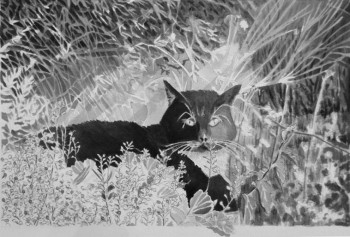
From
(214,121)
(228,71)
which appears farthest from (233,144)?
(228,71)

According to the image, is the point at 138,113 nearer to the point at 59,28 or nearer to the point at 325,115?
the point at 59,28

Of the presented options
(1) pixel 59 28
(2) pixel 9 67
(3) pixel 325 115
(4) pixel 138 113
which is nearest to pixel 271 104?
(3) pixel 325 115

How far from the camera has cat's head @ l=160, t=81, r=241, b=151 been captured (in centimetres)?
133

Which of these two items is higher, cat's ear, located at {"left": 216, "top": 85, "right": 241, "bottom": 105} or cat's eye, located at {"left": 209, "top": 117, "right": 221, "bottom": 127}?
cat's ear, located at {"left": 216, "top": 85, "right": 241, "bottom": 105}

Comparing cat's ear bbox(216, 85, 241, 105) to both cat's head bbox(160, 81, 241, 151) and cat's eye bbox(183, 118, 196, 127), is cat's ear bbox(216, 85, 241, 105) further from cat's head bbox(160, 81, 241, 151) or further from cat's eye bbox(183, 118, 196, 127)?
cat's eye bbox(183, 118, 196, 127)

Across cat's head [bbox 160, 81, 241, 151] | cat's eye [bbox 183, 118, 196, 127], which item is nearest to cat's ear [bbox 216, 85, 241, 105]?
cat's head [bbox 160, 81, 241, 151]

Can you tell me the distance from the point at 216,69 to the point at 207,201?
44cm

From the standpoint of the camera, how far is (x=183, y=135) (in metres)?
1.32

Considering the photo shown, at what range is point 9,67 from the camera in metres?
1.34

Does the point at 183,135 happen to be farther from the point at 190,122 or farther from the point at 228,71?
the point at 228,71

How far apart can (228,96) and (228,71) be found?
0.08 meters

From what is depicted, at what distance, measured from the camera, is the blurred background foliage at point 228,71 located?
133 centimetres

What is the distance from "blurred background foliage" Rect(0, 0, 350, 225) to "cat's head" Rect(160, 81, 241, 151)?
0.09 feet

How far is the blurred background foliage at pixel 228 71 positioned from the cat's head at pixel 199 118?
0.09 ft
